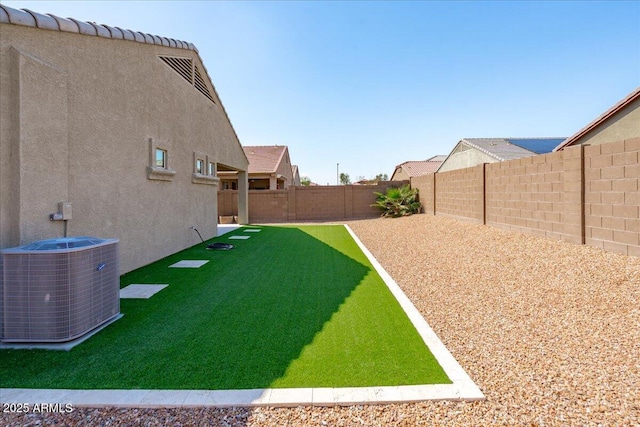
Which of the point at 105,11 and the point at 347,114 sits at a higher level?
the point at 347,114

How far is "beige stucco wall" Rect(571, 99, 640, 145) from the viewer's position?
13242 millimetres

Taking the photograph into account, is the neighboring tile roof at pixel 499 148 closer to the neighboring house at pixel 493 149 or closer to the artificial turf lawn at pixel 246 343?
the neighboring house at pixel 493 149

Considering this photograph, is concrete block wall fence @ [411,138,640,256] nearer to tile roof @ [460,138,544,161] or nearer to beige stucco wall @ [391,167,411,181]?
tile roof @ [460,138,544,161]

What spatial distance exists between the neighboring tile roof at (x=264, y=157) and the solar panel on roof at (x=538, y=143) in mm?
19932

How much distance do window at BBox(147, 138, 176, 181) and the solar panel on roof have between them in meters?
25.9

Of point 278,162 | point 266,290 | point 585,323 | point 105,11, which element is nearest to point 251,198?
point 278,162

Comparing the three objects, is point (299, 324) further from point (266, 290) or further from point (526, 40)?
point (526, 40)

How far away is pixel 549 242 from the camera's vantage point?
22.2 feet

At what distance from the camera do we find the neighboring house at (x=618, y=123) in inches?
520

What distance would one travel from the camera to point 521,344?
133 inches

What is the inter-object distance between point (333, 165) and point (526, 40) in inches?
2514

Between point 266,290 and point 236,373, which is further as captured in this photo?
point 266,290

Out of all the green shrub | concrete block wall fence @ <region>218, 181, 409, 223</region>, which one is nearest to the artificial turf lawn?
the green shrub

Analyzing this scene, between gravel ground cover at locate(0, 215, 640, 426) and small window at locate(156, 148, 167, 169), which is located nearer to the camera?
gravel ground cover at locate(0, 215, 640, 426)
